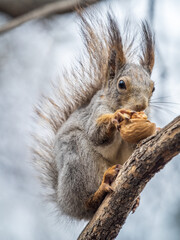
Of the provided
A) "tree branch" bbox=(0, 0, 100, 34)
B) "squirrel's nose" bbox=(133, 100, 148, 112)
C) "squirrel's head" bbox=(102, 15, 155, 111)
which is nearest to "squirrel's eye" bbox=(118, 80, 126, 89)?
"squirrel's head" bbox=(102, 15, 155, 111)

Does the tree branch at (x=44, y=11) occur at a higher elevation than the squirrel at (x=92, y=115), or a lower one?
higher

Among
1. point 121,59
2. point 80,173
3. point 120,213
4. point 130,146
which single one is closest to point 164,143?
point 120,213

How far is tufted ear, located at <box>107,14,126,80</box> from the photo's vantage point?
2051 millimetres

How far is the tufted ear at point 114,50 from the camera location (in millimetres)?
2051

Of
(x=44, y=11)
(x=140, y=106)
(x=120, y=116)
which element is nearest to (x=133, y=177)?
(x=120, y=116)

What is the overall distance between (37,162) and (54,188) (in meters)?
0.23

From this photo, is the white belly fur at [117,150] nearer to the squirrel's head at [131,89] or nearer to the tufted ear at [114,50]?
the squirrel's head at [131,89]

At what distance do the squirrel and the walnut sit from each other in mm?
83

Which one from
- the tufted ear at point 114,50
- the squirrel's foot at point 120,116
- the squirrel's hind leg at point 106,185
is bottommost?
the squirrel's hind leg at point 106,185

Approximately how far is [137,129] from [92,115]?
0.44 metres

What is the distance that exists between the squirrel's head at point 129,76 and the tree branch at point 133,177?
1.45 feet

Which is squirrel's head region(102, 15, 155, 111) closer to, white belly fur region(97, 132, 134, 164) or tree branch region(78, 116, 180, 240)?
white belly fur region(97, 132, 134, 164)

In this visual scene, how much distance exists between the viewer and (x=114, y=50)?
2.08 m

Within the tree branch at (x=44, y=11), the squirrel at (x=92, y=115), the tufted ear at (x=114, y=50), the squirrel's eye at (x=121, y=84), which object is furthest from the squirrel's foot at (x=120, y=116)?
the tree branch at (x=44, y=11)
